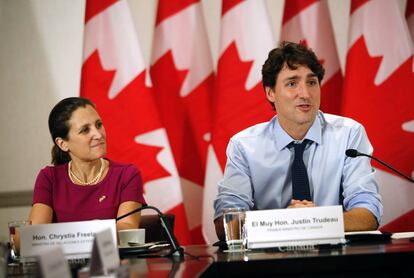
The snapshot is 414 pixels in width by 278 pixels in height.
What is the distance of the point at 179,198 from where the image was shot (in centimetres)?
344

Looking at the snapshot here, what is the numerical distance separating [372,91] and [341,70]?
415mm

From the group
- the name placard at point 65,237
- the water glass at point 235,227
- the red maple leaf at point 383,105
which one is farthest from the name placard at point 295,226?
the red maple leaf at point 383,105

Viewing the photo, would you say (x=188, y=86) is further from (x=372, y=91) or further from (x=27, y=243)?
(x=27, y=243)

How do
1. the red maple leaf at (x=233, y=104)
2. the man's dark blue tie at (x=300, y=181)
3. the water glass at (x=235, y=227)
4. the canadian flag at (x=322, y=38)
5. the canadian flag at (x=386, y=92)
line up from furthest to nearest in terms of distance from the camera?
1. the canadian flag at (x=322, y=38)
2. the red maple leaf at (x=233, y=104)
3. the canadian flag at (x=386, y=92)
4. the man's dark blue tie at (x=300, y=181)
5. the water glass at (x=235, y=227)

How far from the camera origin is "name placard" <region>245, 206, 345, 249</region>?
180cm

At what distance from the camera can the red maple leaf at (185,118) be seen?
3.67 metres

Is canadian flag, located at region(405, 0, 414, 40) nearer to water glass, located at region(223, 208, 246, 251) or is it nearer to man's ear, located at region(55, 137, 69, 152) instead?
man's ear, located at region(55, 137, 69, 152)

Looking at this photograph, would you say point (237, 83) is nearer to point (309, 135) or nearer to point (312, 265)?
point (309, 135)

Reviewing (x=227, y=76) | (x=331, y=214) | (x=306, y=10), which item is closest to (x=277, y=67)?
(x=227, y=76)

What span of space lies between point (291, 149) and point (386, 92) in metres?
0.80

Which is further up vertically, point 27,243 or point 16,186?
point 16,186

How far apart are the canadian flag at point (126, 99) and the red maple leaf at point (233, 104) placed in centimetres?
29

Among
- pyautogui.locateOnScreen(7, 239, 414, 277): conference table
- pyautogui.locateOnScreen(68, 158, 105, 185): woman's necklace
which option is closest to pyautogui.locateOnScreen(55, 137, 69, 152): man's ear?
pyautogui.locateOnScreen(68, 158, 105, 185): woman's necklace

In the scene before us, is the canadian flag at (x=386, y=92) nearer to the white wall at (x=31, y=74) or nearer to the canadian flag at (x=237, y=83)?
the canadian flag at (x=237, y=83)
